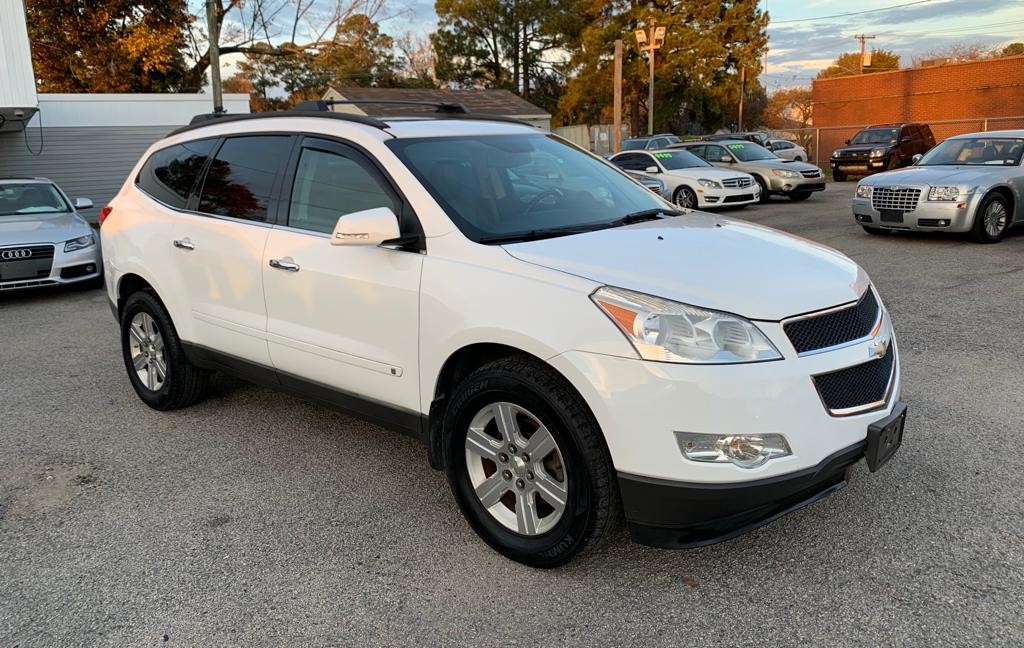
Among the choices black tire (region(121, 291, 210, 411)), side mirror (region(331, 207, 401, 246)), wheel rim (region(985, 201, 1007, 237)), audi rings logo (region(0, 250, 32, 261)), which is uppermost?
side mirror (region(331, 207, 401, 246))

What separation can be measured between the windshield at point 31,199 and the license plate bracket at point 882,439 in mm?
10650

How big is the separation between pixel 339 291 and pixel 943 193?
997 cm

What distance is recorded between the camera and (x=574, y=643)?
2.69 meters

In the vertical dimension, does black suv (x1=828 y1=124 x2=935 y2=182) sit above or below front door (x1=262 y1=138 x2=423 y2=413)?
above

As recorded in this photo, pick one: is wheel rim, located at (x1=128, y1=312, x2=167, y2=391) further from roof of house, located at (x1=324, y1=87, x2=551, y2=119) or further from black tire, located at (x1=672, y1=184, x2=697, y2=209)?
roof of house, located at (x1=324, y1=87, x2=551, y2=119)

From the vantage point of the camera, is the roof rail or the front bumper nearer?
the roof rail

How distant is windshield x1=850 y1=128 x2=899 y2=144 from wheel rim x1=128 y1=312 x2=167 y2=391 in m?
24.8

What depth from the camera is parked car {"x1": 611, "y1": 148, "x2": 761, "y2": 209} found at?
16.5m

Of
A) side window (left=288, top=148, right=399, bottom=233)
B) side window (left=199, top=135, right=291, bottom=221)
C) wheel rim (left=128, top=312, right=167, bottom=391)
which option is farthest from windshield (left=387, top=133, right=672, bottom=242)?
wheel rim (left=128, top=312, right=167, bottom=391)

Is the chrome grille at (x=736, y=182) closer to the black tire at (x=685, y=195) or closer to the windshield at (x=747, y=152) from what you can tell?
the black tire at (x=685, y=195)

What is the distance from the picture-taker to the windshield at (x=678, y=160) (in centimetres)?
1745

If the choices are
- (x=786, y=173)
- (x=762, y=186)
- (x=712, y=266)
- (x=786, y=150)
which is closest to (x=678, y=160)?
(x=762, y=186)

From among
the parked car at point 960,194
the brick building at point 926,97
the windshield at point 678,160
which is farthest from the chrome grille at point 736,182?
the brick building at point 926,97

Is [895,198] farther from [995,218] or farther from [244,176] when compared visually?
[244,176]
